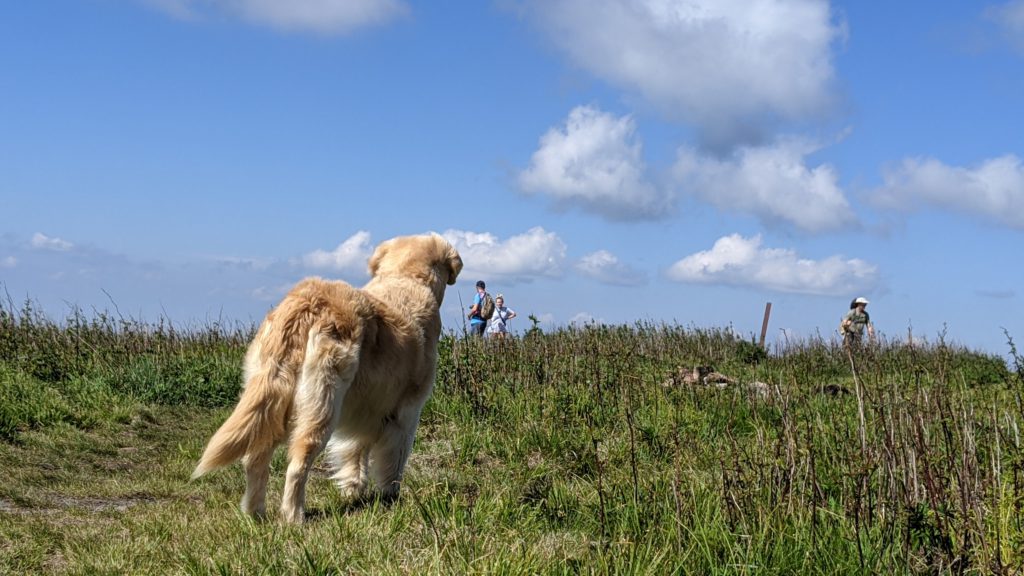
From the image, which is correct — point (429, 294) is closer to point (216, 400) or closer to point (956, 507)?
point (956, 507)

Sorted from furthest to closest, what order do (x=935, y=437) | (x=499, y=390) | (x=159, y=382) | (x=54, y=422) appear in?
(x=159, y=382) < (x=499, y=390) < (x=54, y=422) < (x=935, y=437)

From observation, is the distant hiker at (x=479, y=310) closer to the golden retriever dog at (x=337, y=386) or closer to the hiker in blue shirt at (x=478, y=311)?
the hiker in blue shirt at (x=478, y=311)

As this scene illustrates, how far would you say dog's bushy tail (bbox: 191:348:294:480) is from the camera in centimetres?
484

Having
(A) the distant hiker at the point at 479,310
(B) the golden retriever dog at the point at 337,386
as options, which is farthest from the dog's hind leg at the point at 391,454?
(A) the distant hiker at the point at 479,310

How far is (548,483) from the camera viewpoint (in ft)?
18.1

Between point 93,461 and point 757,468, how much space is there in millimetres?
5648

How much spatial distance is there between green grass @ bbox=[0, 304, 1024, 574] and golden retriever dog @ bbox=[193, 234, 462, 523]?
0.29 m

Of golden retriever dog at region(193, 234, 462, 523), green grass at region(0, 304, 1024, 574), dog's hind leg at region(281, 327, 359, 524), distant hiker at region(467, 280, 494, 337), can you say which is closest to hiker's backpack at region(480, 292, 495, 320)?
distant hiker at region(467, 280, 494, 337)

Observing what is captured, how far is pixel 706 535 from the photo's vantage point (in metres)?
4.09

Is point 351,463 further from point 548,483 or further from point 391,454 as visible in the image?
point 548,483

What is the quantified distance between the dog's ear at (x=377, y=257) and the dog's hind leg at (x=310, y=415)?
1566mm

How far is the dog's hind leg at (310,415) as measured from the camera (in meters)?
4.92

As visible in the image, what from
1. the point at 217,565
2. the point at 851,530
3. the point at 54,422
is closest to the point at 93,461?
the point at 54,422

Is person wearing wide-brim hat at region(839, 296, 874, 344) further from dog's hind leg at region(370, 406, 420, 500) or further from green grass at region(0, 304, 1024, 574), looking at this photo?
dog's hind leg at region(370, 406, 420, 500)
